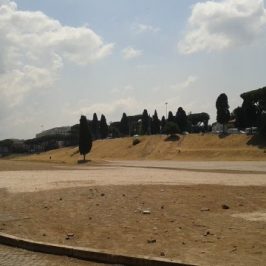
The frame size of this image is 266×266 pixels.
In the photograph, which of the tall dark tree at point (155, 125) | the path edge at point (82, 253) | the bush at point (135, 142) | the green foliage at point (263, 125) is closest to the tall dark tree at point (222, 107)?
the green foliage at point (263, 125)

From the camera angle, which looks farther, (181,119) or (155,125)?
(155,125)

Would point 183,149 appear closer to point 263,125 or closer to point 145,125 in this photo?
point 263,125

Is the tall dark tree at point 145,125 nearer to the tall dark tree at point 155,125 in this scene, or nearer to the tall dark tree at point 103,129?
the tall dark tree at point 155,125

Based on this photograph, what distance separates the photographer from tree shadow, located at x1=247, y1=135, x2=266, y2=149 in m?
96.9

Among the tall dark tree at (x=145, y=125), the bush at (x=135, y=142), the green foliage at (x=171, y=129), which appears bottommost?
the bush at (x=135, y=142)

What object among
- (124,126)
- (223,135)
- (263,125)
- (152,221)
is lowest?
(152,221)

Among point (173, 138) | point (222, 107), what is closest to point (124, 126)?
point (173, 138)

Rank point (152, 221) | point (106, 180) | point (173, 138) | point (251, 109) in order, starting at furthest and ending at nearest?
point (173, 138) < point (251, 109) < point (106, 180) < point (152, 221)

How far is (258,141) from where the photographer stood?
99.8 metres

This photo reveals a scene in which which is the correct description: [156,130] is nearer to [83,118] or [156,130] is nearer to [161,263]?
[83,118]

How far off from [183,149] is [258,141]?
1652cm

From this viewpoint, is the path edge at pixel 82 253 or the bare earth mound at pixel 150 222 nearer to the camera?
the path edge at pixel 82 253

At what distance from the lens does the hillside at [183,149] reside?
95.0m

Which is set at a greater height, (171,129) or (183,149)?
(171,129)
